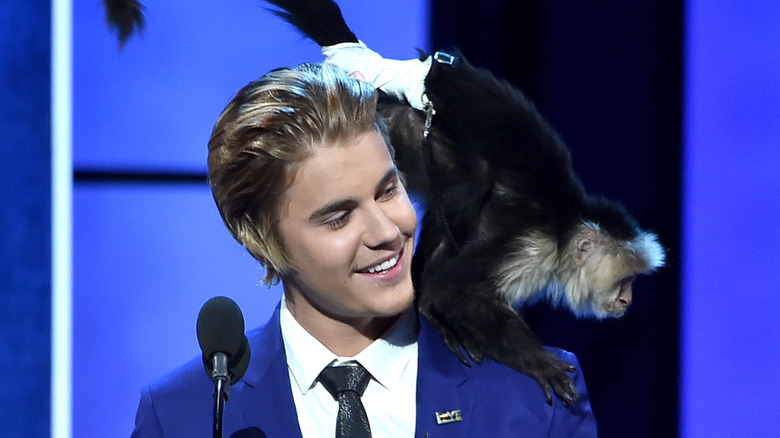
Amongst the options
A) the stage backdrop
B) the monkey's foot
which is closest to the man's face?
the monkey's foot

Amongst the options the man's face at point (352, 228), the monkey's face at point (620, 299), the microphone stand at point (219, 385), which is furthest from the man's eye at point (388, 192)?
the monkey's face at point (620, 299)

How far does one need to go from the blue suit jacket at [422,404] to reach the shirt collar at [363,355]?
2cm

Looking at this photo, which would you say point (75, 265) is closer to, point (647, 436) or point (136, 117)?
point (136, 117)

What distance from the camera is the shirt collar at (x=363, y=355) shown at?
1044mm

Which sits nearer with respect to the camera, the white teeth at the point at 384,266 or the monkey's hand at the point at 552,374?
the white teeth at the point at 384,266

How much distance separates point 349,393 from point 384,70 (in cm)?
55

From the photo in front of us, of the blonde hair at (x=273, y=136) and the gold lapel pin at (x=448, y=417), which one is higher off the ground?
the blonde hair at (x=273, y=136)

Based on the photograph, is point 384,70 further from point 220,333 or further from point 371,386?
point 220,333

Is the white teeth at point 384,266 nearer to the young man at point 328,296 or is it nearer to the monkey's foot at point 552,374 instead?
the young man at point 328,296

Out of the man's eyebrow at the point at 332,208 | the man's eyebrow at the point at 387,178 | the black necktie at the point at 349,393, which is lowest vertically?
the black necktie at the point at 349,393

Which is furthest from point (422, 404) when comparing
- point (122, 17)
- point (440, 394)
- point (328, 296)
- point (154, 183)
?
point (154, 183)
